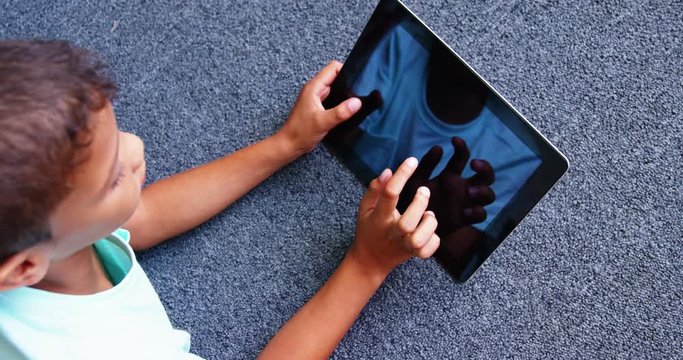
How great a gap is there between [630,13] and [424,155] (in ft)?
1.17

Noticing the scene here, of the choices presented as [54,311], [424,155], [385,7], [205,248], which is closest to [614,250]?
[424,155]

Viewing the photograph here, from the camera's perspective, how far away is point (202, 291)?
0.87 metres

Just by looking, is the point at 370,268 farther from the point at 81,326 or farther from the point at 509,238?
the point at 81,326

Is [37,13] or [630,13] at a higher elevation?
[630,13]

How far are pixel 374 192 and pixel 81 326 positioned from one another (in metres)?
0.34

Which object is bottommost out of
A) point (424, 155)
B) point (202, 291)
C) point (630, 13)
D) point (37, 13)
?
point (202, 291)

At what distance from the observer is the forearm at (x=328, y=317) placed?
754 mm

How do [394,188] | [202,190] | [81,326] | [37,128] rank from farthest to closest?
[202,190] → [394,188] → [81,326] → [37,128]

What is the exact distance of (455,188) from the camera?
0.73 metres

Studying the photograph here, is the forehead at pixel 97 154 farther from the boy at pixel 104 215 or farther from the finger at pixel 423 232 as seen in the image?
the finger at pixel 423 232

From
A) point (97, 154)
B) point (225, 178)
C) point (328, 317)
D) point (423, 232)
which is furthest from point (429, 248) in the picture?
point (97, 154)

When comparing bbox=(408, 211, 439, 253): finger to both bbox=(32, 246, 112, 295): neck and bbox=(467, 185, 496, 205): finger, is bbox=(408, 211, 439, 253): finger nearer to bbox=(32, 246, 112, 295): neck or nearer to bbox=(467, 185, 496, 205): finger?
bbox=(467, 185, 496, 205): finger

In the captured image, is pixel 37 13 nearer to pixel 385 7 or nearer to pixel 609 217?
pixel 385 7

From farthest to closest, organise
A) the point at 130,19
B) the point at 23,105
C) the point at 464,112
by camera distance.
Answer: the point at 130,19, the point at 464,112, the point at 23,105
